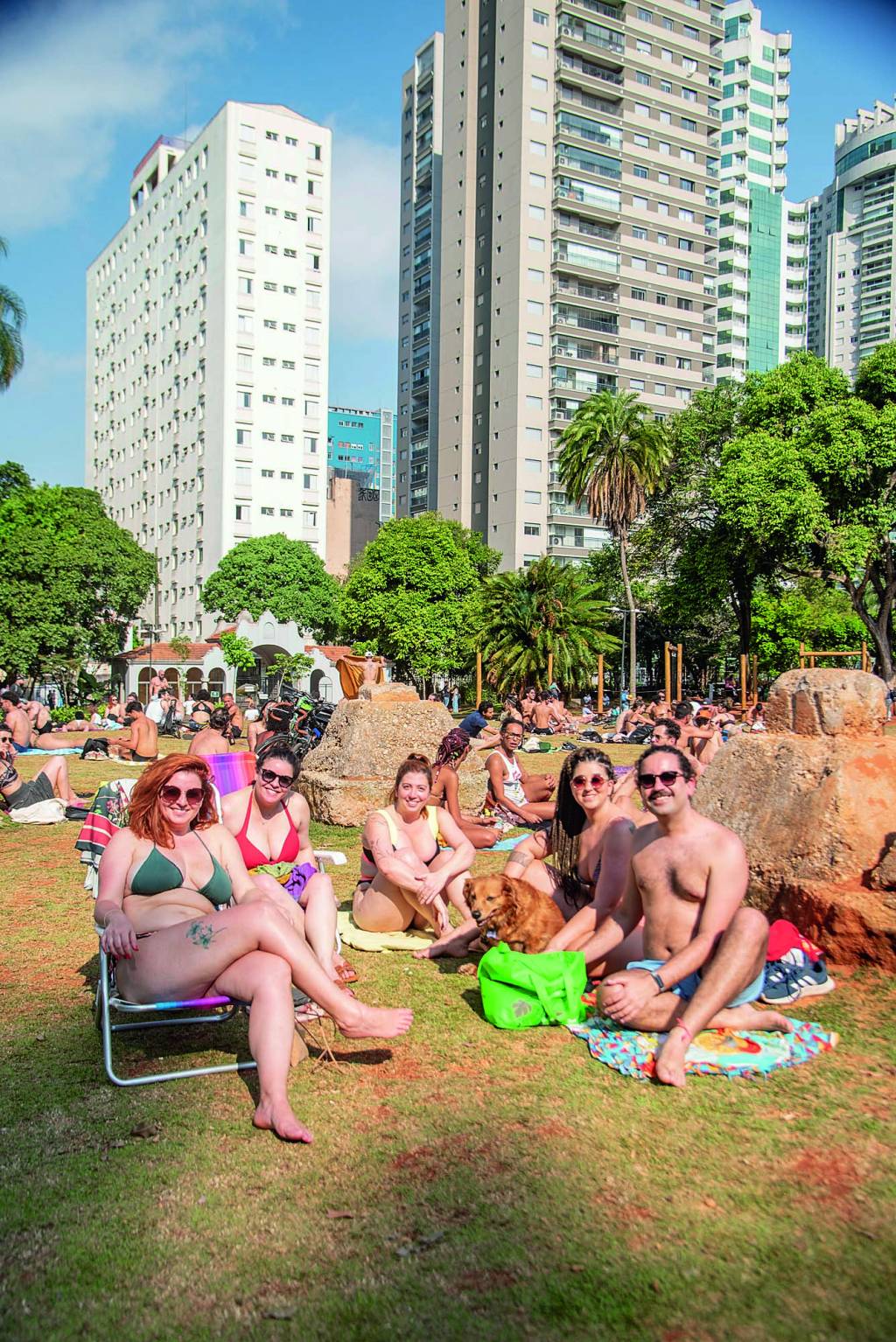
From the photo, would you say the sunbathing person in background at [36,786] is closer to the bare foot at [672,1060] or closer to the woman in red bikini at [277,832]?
the woman in red bikini at [277,832]

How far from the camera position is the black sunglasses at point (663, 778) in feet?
14.0

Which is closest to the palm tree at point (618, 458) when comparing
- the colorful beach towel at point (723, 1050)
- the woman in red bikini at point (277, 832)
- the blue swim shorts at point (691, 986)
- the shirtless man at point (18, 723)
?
the shirtless man at point (18, 723)

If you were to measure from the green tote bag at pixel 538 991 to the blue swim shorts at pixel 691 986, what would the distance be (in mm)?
300

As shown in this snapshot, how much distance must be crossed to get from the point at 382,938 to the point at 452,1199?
3187 mm

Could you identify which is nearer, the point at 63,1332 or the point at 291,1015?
the point at 63,1332

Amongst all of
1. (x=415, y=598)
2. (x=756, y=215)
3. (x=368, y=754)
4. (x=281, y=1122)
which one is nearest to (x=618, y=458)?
(x=415, y=598)

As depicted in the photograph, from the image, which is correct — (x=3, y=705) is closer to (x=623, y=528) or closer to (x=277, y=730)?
(x=277, y=730)

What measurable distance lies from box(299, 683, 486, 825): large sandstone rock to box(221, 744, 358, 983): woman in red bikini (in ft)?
17.4

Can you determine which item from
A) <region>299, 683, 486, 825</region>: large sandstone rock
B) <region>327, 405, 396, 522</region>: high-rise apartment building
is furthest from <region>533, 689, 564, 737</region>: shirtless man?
<region>327, 405, 396, 522</region>: high-rise apartment building

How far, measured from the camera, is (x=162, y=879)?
4.12 m

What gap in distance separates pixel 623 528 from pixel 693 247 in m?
41.7

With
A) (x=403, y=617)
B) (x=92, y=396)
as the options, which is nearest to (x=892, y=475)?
(x=403, y=617)

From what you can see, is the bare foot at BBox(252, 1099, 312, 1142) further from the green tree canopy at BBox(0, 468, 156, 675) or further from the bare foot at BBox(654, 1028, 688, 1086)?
the green tree canopy at BBox(0, 468, 156, 675)

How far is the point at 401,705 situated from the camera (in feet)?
37.5
